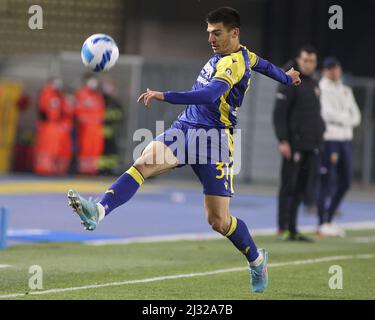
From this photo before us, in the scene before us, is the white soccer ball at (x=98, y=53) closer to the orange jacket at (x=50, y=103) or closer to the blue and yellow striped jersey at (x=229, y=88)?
the blue and yellow striped jersey at (x=229, y=88)

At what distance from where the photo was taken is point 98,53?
387 inches

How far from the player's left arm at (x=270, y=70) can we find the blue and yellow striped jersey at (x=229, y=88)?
0.07 feet

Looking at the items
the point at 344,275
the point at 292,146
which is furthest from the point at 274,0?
the point at 344,275

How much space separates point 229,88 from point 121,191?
1.27m

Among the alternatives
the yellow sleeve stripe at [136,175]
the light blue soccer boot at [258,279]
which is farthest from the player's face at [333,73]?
the yellow sleeve stripe at [136,175]

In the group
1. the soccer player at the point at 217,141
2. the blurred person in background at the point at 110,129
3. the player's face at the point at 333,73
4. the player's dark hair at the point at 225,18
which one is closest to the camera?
the soccer player at the point at 217,141

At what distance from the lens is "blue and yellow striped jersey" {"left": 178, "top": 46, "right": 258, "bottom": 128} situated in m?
9.55

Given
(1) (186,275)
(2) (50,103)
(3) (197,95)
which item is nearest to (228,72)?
(3) (197,95)

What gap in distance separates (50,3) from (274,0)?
18.4 feet

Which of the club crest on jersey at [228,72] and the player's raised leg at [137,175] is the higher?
the club crest on jersey at [228,72]

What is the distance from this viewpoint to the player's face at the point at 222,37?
9570mm

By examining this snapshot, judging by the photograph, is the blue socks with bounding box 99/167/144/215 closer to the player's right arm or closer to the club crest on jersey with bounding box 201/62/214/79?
the club crest on jersey with bounding box 201/62/214/79

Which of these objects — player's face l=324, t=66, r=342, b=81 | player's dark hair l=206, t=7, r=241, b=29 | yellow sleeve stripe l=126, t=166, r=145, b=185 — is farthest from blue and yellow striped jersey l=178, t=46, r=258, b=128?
player's face l=324, t=66, r=342, b=81
